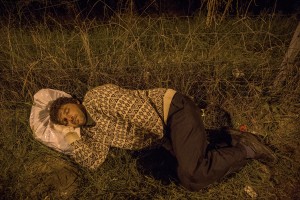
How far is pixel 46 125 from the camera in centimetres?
264

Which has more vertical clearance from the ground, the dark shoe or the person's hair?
the person's hair

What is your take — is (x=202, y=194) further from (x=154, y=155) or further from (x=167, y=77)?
(x=167, y=77)

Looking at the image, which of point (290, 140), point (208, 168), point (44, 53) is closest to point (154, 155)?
point (208, 168)

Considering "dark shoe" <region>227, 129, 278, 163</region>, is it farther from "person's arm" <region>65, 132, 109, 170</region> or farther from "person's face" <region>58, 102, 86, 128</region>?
"person's face" <region>58, 102, 86, 128</region>

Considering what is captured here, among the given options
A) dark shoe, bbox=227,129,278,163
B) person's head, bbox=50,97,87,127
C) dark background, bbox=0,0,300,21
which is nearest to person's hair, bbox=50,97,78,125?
person's head, bbox=50,97,87,127

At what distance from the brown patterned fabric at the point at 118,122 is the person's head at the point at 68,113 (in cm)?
9

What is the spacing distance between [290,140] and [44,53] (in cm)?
272

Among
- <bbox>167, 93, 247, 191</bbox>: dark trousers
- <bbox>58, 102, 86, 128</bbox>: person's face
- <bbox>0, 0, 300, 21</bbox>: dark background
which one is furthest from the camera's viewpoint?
<bbox>0, 0, 300, 21</bbox>: dark background

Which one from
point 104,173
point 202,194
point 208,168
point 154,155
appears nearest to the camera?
point 208,168

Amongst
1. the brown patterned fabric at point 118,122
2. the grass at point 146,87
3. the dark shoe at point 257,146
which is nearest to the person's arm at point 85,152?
the brown patterned fabric at point 118,122

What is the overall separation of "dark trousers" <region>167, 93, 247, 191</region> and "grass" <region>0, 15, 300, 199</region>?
249mm

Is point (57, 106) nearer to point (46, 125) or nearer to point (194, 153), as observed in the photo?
point (46, 125)

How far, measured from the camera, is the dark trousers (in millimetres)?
2008

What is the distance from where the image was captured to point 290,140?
2.50m
